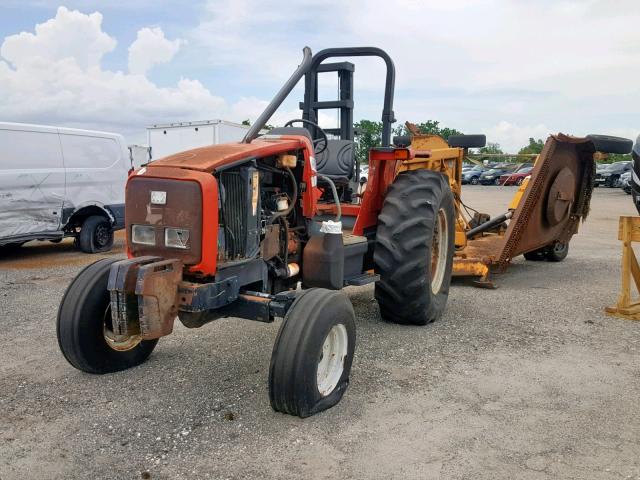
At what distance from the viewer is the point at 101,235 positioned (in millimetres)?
10250

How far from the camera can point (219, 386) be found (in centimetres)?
397

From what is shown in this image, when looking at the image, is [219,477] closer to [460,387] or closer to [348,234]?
[460,387]

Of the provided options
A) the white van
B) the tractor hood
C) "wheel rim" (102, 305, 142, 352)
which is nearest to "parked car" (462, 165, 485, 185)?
the white van

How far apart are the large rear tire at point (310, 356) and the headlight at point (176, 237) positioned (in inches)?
28.8

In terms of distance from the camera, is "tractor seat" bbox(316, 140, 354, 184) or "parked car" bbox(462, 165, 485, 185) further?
"parked car" bbox(462, 165, 485, 185)

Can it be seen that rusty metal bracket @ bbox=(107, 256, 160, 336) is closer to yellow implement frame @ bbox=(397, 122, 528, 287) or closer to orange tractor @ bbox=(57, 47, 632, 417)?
orange tractor @ bbox=(57, 47, 632, 417)

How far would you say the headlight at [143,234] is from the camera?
12.2ft

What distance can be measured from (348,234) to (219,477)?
259 cm

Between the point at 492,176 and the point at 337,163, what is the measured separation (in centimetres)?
3258

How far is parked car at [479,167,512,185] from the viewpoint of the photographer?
36500 millimetres

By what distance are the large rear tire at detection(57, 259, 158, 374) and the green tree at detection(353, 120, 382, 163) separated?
275 centimetres

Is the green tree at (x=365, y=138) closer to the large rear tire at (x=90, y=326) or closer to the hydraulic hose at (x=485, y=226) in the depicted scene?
the hydraulic hose at (x=485, y=226)

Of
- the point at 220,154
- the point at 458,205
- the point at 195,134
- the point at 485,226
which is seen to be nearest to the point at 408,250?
the point at 220,154

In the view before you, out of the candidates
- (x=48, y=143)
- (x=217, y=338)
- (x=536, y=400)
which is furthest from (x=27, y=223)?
(x=536, y=400)
